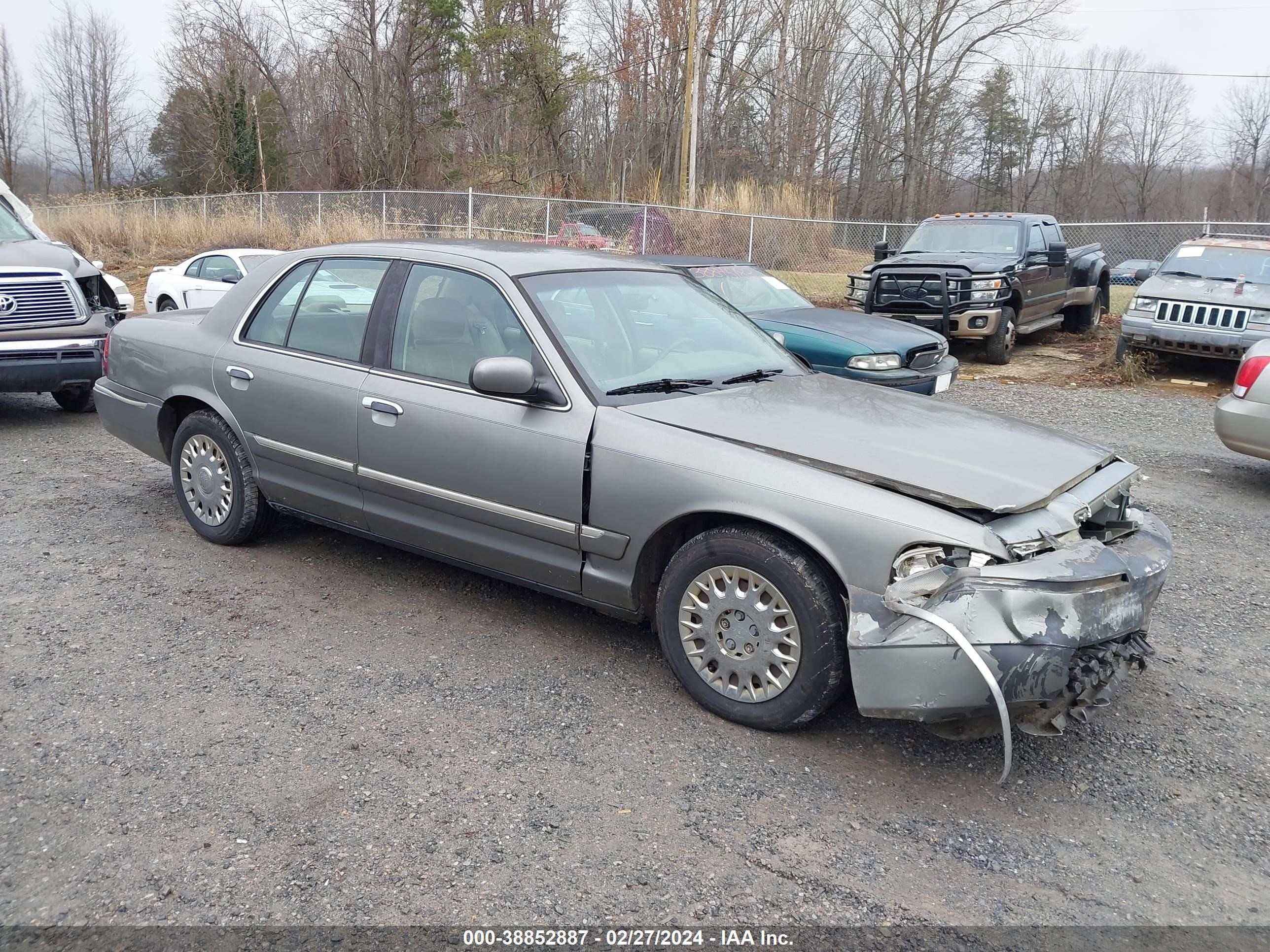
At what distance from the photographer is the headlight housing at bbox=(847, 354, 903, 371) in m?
8.16

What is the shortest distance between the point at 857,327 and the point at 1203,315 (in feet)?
17.1

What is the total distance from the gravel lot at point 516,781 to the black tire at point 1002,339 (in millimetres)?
8254

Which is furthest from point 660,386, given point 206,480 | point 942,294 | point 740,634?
point 942,294

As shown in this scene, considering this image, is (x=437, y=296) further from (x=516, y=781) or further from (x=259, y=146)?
(x=259, y=146)

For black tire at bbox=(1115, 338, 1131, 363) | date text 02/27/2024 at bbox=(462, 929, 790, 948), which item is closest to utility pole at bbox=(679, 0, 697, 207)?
black tire at bbox=(1115, 338, 1131, 363)

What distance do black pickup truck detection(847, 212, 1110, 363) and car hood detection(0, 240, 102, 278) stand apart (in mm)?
8911

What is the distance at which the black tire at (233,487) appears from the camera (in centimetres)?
506

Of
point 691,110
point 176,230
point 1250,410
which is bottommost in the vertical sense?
point 1250,410

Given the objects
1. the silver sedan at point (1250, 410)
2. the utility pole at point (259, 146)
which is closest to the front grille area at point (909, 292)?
the silver sedan at point (1250, 410)

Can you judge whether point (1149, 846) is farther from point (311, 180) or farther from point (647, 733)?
point (311, 180)

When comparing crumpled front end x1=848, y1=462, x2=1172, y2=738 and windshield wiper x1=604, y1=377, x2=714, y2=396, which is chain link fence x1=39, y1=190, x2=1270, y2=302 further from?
crumpled front end x1=848, y1=462, x2=1172, y2=738

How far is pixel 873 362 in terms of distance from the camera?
8.17 metres

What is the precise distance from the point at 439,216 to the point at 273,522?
18.5 metres

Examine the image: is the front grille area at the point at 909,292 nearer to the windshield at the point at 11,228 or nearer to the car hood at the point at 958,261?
the car hood at the point at 958,261
